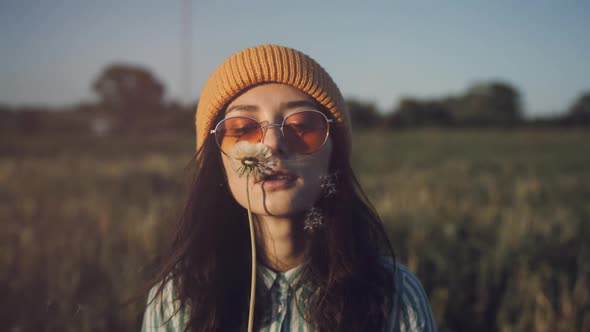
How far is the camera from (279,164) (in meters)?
1.49

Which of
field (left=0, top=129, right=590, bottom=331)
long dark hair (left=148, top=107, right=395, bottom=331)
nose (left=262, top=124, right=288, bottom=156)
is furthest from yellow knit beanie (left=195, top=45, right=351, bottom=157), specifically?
field (left=0, top=129, right=590, bottom=331)

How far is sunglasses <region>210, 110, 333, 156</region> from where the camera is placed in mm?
1530

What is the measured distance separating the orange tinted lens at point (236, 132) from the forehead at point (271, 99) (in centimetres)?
6

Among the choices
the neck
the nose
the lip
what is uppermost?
the nose

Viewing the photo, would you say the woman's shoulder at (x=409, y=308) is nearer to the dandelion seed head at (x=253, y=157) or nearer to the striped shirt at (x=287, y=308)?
the striped shirt at (x=287, y=308)

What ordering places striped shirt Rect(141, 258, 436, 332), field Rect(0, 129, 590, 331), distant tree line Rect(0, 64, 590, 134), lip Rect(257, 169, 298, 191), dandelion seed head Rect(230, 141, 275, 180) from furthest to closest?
distant tree line Rect(0, 64, 590, 134)
field Rect(0, 129, 590, 331)
striped shirt Rect(141, 258, 436, 332)
lip Rect(257, 169, 298, 191)
dandelion seed head Rect(230, 141, 275, 180)

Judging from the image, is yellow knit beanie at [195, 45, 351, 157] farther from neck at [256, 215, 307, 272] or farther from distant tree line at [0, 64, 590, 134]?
distant tree line at [0, 64, 590, 134]

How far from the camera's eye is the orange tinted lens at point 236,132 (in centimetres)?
153

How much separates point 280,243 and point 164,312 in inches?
22.8

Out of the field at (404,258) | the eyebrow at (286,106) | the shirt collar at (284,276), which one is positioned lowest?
the field at (404,258)

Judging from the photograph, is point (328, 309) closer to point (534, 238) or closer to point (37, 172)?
point (534, 238)

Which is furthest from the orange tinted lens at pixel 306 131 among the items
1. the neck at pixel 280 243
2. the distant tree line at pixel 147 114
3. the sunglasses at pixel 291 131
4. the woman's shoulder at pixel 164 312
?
the distant tree line at pixel 147 114

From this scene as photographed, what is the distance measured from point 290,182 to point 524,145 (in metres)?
25.8

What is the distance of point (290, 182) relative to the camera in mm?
1511
